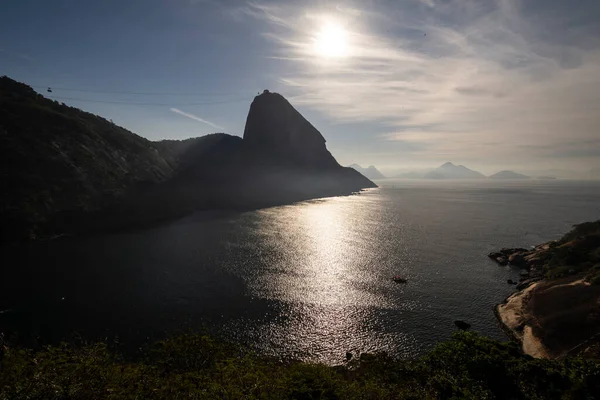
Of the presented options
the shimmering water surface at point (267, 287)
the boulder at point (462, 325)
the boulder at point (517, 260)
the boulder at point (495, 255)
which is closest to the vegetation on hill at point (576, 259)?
the boulder at point (517, 260)

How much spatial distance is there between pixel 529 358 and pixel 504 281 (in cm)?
4538

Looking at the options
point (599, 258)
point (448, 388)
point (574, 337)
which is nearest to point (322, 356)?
point (448, 388)

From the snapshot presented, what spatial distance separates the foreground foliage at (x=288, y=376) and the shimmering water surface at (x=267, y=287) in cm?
803

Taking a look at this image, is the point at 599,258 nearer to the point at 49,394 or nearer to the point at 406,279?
the point at 406,279

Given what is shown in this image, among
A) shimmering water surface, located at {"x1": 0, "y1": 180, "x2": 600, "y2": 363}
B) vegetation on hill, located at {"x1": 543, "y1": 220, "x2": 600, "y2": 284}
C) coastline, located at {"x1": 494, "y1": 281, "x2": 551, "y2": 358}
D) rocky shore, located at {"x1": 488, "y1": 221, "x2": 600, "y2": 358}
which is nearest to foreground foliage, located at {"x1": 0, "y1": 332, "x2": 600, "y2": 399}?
shimmering water surface, located at {"x1": 0, "y1": 180, "x2": 600, "y2": 363}

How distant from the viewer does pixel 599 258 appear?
6525 centimetres

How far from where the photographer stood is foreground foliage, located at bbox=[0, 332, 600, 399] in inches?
802

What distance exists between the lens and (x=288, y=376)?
2969cm

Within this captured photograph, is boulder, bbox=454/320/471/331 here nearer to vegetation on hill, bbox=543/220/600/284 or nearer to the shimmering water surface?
the shimmering water surface

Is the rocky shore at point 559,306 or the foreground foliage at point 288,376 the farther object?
the rocky shore at point 559,306

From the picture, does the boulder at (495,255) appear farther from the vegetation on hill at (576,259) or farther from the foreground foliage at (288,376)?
the foreground foliage at (288,376)

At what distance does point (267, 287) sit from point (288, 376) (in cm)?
4009

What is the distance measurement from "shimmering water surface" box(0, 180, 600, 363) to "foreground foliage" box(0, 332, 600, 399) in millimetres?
8028

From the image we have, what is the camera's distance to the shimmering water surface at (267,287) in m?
49.4
